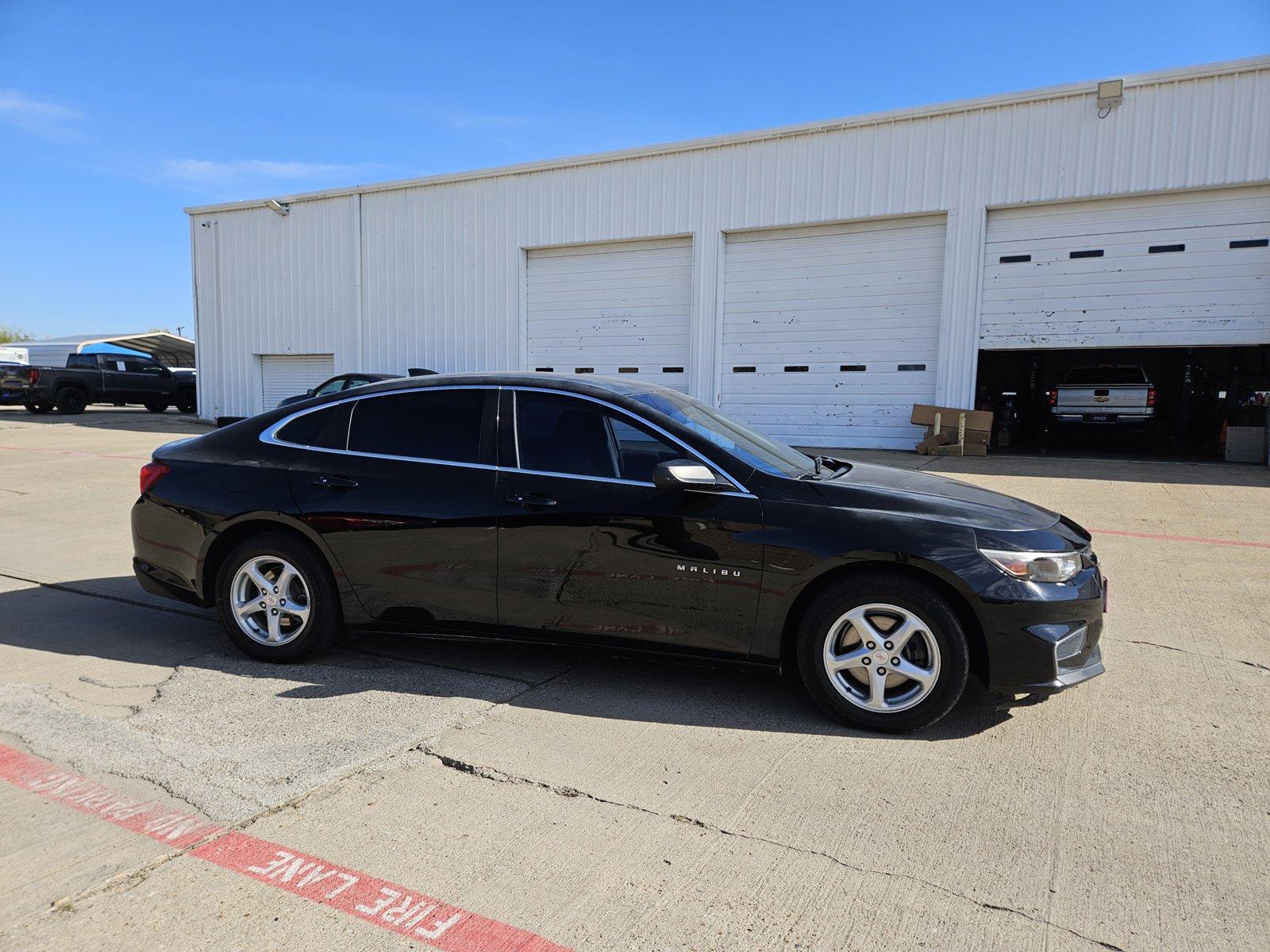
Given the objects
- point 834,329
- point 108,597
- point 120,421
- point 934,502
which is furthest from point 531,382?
point 120,421

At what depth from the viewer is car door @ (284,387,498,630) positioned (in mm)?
4047

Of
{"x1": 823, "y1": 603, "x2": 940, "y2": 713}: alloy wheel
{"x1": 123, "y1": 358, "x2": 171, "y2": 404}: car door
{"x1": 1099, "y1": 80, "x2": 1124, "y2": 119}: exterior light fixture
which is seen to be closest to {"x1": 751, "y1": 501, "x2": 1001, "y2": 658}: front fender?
{"x1": 823, "y1": 603, "x2": 940, "y2": 713}: alloy wheel

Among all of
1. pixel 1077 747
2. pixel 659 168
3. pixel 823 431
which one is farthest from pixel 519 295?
pixel 1077 747

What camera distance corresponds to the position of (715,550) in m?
3.66

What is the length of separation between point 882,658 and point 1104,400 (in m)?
14.5

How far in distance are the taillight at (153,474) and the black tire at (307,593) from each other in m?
0.66

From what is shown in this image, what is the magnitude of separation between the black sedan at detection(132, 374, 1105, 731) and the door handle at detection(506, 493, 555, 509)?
12 millimetres

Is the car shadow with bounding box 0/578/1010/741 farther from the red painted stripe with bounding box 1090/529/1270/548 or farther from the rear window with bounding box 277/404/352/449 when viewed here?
the red painted stripe with bounding box 1090/529/1270/548

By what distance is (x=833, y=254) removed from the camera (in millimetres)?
15766

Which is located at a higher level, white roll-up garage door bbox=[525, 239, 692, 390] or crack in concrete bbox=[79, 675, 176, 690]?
white roll-up garage door bbox=[525, 239, 692, 390]

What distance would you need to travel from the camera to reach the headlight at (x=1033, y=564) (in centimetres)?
341

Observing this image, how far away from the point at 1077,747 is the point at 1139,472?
9945 mm

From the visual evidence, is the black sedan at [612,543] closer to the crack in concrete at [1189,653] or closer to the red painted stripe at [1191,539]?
the crack in concrete at [1189,653]

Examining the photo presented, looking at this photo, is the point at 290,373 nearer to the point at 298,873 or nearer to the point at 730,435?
the point at 730,435
